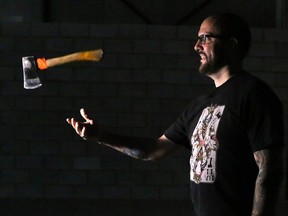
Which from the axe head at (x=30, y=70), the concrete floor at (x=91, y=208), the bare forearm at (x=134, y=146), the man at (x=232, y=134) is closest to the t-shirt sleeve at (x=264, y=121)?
the man at (x=232, y=134)

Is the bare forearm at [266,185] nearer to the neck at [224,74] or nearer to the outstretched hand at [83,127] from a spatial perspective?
the neck at [224,74]

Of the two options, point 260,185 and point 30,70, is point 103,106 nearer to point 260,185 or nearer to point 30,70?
point 30,70

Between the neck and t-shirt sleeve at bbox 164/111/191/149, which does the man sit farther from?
t-shirt sleeve at bbox 164/111/191/149

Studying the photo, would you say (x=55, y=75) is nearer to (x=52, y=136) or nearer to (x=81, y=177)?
(x=52, y=136)

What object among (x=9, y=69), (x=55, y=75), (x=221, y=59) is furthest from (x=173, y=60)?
(x=221, y=59)

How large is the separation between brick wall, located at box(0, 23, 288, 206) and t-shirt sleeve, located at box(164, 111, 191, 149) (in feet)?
10.2

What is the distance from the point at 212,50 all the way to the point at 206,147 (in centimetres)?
41

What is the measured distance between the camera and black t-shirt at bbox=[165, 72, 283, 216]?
241 cm

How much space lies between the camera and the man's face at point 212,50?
2703mm

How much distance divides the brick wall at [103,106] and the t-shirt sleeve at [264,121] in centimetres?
379

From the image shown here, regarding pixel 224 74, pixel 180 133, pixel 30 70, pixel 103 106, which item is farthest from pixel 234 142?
pixel 103 106

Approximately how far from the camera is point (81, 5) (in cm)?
672

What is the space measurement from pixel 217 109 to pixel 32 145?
3.90 meters

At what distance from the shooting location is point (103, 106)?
624cm
